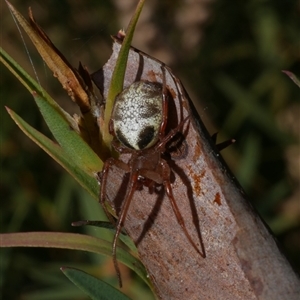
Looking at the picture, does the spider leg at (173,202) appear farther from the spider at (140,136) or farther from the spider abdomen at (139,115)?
→ the spider abdomen at (139,115)

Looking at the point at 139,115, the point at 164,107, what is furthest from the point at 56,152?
the point at 139,115

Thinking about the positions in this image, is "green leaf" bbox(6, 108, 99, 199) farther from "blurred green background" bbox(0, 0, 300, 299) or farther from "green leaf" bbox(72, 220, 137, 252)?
"blurred green background" bbox(0, 0, 300, 299)

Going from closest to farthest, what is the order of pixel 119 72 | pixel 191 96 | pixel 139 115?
pixel 119 72 < pixel 139 115 < pixel 191 96

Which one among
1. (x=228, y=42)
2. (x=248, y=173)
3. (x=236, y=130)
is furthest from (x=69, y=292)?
(x=228, y=42)

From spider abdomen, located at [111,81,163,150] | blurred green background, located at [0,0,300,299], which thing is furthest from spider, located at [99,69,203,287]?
blurred green background, located at [0,0,300,299]

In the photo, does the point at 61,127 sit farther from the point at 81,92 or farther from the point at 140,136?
the point at 140,136

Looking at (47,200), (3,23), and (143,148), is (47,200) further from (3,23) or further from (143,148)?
(143,148)

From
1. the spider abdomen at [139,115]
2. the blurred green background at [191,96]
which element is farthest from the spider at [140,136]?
the blurred green background at [191,96]
